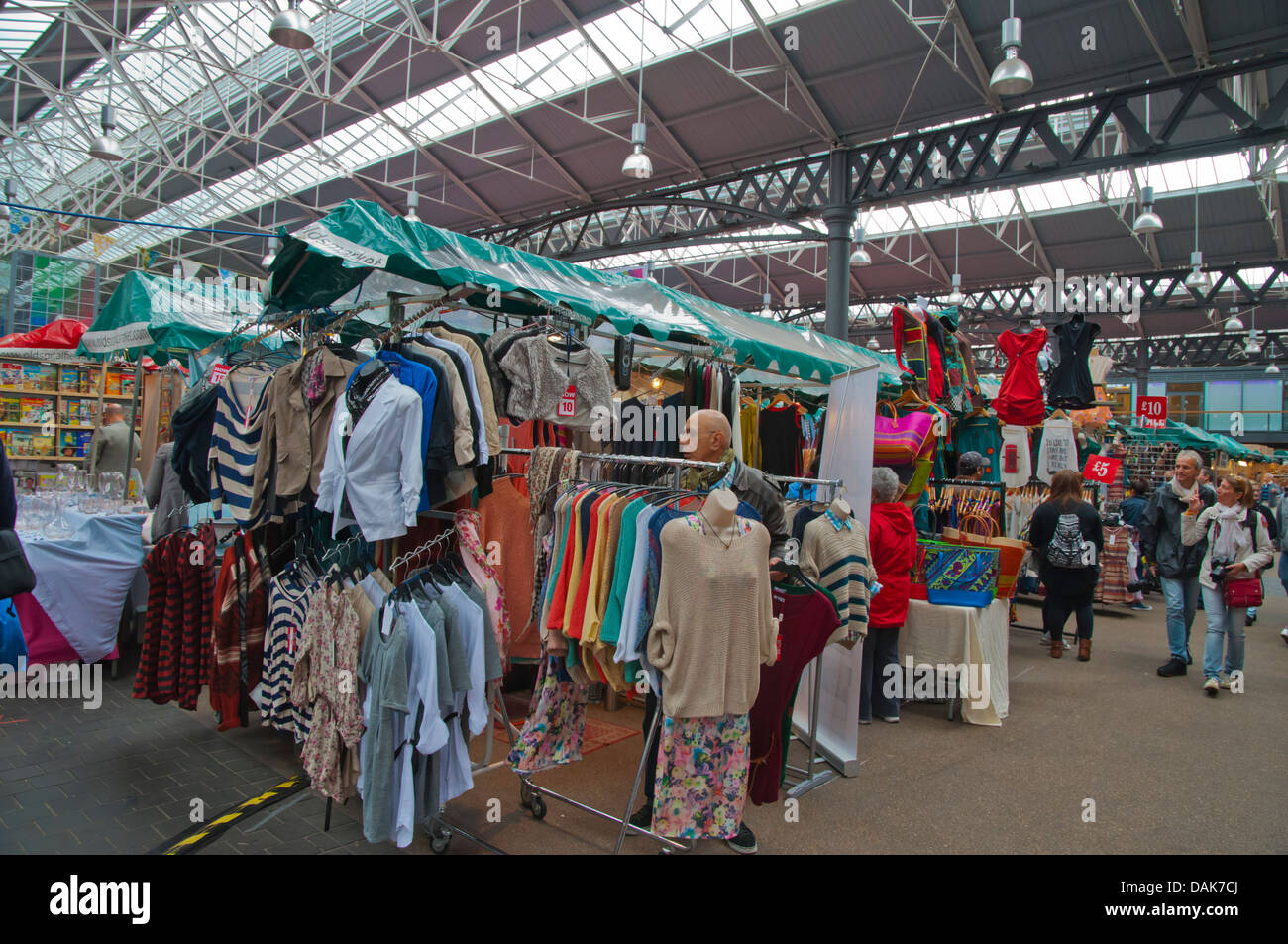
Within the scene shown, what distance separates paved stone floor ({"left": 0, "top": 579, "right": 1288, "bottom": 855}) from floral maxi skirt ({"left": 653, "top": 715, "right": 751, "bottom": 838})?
481mm

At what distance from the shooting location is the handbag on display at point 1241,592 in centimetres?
562

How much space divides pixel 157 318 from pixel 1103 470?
33.0ft

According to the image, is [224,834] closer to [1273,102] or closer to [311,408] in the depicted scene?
[311,408]

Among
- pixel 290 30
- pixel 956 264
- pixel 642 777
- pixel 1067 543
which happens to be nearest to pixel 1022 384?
pixel 1067 543

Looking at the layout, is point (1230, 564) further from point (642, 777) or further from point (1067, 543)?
point (642, 777)

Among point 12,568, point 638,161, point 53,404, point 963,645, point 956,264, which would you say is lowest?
point 963,645

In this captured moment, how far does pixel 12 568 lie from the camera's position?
8.43 ft

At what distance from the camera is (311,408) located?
3373 mm

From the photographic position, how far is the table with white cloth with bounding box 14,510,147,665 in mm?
4910

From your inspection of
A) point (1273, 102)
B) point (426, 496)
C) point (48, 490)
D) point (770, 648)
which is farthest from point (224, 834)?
point (1273, 102)

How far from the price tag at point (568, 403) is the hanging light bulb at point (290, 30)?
19.8 feet

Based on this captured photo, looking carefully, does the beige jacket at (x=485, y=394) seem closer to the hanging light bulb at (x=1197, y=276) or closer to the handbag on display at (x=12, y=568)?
the handbag on display at (x=12, y=568)

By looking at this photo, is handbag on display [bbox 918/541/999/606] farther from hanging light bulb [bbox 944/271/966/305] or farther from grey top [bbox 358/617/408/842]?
hanging light bulb [bbox 944/271/966/305]

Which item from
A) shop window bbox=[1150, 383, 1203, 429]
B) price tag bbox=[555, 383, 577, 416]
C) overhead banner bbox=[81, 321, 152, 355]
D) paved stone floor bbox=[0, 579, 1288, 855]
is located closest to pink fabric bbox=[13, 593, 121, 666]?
paved stone floor bbox=[0, 579, 1288, 855]
